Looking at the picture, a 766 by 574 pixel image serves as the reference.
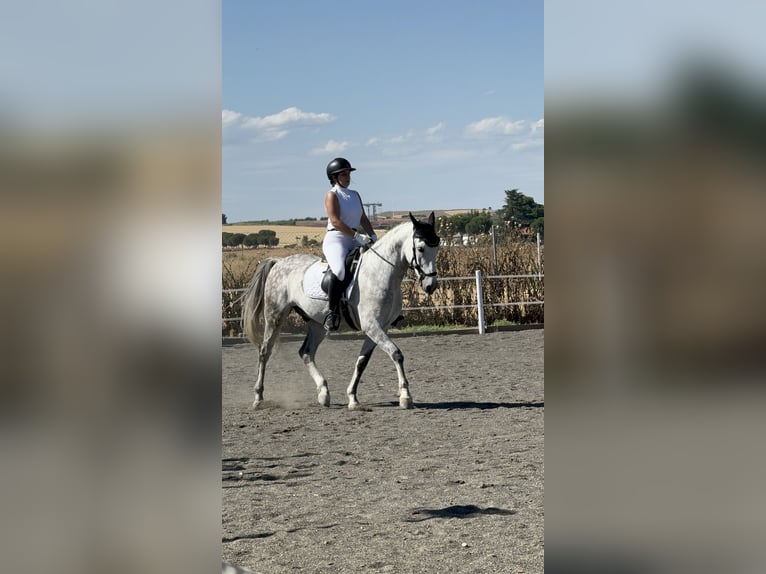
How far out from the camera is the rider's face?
707 cm

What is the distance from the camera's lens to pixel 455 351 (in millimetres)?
9945

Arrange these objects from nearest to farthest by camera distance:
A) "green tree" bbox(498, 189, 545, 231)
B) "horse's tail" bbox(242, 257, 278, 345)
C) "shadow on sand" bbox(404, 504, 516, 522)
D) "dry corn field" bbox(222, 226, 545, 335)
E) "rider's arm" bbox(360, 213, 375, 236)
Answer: "shadow on sand" bbox(404, 504, 516, 522)
"rider's arm" bbox(360, 213, 375, 236)
"horse's tail" bbox(242, 257, 278, 345)
"dry corn field" bbox(222, 226, 545, 335)
"green tree" bbox(498, 189, 545, 231)

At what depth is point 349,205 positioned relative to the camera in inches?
276

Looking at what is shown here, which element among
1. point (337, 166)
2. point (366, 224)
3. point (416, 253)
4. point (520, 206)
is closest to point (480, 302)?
point (366, 224)

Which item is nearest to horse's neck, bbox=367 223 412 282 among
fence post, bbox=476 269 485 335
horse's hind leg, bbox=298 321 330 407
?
horse's hind leg, bbox=298 321 330 407

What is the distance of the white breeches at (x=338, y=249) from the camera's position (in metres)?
7.07

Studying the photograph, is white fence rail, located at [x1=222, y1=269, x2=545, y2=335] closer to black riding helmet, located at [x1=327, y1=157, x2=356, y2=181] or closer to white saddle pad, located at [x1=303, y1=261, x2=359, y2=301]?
white saddle pad, located at [x1=303, y1=261, x2=359, y2=301]

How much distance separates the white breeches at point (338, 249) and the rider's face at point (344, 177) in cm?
38

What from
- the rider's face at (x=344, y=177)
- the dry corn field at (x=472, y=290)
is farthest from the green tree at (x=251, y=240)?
the rider's face at (x=344, y=177)

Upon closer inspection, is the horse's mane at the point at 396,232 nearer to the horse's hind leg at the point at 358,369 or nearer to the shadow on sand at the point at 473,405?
the horse's hind leg at the point at 358,369

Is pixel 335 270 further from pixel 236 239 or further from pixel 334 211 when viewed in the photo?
pixel 236 239

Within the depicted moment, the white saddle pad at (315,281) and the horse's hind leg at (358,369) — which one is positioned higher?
the white saddle pad at (315,281)
